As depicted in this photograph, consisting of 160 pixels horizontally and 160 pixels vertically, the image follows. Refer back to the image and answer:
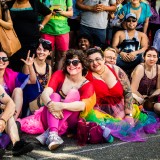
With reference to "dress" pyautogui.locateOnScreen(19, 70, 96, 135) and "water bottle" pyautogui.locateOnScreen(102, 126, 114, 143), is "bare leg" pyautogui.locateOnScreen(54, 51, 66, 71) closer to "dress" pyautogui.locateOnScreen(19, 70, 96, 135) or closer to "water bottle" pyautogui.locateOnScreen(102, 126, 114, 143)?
"dress" pyautogui.locateOnScreen(19, 70, 96, 135)

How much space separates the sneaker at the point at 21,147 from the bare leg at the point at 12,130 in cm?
6

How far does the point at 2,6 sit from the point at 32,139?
5.34ft

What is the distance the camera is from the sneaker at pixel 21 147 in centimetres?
436

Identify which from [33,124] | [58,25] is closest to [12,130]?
[33,124]

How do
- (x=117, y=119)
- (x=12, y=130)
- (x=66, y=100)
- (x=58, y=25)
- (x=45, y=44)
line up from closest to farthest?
1. (x=12, y=130)
2. (x=66, y=100)
3. (x=117, y=119)
4. (x=45, y=44)
5. (x=58, y=25)

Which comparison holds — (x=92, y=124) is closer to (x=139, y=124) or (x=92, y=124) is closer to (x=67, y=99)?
(x=67, y=99)

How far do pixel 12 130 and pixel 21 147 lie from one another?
0.22 metres

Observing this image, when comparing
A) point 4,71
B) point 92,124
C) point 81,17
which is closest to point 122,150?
point 92,124

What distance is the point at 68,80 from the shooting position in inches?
203

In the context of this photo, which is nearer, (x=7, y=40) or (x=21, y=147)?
(x=21, y=147)

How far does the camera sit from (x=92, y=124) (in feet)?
16.0

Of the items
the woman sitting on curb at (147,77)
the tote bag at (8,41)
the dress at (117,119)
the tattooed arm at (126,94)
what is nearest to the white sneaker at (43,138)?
the dress at (117,119)

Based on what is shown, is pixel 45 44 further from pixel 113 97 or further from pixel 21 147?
pixel 21 147

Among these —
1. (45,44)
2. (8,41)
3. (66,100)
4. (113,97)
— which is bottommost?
(113,97)
